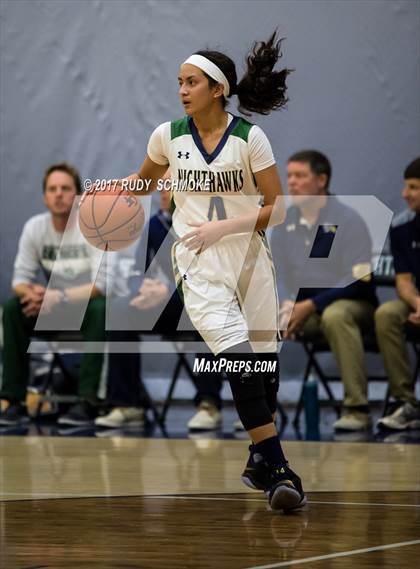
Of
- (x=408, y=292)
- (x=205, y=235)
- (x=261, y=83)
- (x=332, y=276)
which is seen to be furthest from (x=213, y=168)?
(x=332, y=276)

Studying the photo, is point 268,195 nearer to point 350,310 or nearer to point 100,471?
point 100,471

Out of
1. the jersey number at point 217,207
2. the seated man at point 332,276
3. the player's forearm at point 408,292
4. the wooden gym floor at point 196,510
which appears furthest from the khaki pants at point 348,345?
the jersey number at point 217,207

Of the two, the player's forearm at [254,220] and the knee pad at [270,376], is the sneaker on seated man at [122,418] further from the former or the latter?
the player's forearm at [254,220]

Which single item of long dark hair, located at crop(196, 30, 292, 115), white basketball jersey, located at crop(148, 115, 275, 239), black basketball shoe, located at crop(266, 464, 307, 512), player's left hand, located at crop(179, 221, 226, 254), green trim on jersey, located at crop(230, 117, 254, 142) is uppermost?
long dark hair, located at crop(196, 30, 292, 115)

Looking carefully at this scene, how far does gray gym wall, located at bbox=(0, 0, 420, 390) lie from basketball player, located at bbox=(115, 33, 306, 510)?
2.93 meters

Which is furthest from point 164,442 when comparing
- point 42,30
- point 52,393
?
point 42,30

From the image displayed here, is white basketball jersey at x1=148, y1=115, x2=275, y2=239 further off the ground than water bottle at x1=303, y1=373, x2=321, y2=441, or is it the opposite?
white basketball jersey at x1=148, y1=115, x2=275, y2=239

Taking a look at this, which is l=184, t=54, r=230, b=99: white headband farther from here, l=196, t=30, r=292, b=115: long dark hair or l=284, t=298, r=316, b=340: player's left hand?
l=284, t=298, r=316, b=340: player's left hand

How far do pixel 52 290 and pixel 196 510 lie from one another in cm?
407

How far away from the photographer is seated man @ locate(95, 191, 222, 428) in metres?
8.26

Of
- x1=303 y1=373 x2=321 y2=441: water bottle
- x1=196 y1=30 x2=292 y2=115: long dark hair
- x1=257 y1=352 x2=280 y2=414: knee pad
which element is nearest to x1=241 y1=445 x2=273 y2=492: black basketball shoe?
x1=257 y1=352 x2=280 y2=414: knee pad

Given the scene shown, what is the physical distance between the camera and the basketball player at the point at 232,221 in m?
4.65

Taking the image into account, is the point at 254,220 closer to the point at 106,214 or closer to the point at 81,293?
the point at 106,214

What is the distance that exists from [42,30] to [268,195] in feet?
15.1
